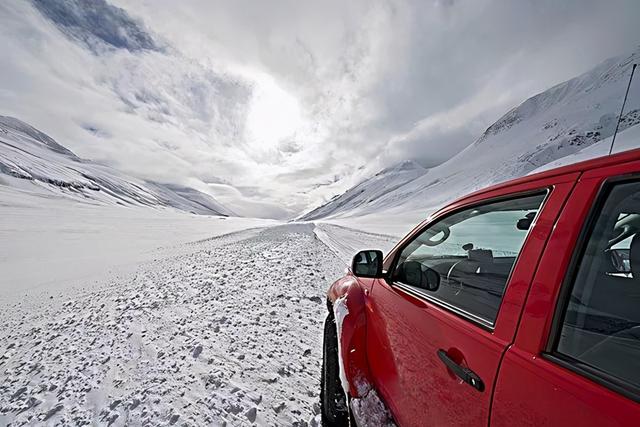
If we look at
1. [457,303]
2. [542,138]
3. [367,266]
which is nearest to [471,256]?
[457,303]

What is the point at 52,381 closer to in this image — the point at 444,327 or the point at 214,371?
the point at 214,371

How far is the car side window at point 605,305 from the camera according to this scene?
83cm

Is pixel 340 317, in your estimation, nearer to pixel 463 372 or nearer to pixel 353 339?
pixel 353 339

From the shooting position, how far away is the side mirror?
2.09 m

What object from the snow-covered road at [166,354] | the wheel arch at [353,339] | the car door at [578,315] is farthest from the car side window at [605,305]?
the snow-covered road at [166,354]

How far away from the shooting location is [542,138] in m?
136

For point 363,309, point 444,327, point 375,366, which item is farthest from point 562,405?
point 363,309

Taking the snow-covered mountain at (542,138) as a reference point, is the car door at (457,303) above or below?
below

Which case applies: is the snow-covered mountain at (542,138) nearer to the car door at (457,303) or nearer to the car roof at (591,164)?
the car door at (457,303)

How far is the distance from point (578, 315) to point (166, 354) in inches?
160

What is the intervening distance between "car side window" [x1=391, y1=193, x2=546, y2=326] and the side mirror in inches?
Answer: 4.9

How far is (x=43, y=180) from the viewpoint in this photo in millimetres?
101250

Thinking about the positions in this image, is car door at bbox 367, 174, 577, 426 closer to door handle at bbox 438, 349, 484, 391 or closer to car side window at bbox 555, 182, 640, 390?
door handle at bbox 438, 349, 484, 391

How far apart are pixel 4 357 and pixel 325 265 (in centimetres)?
651
